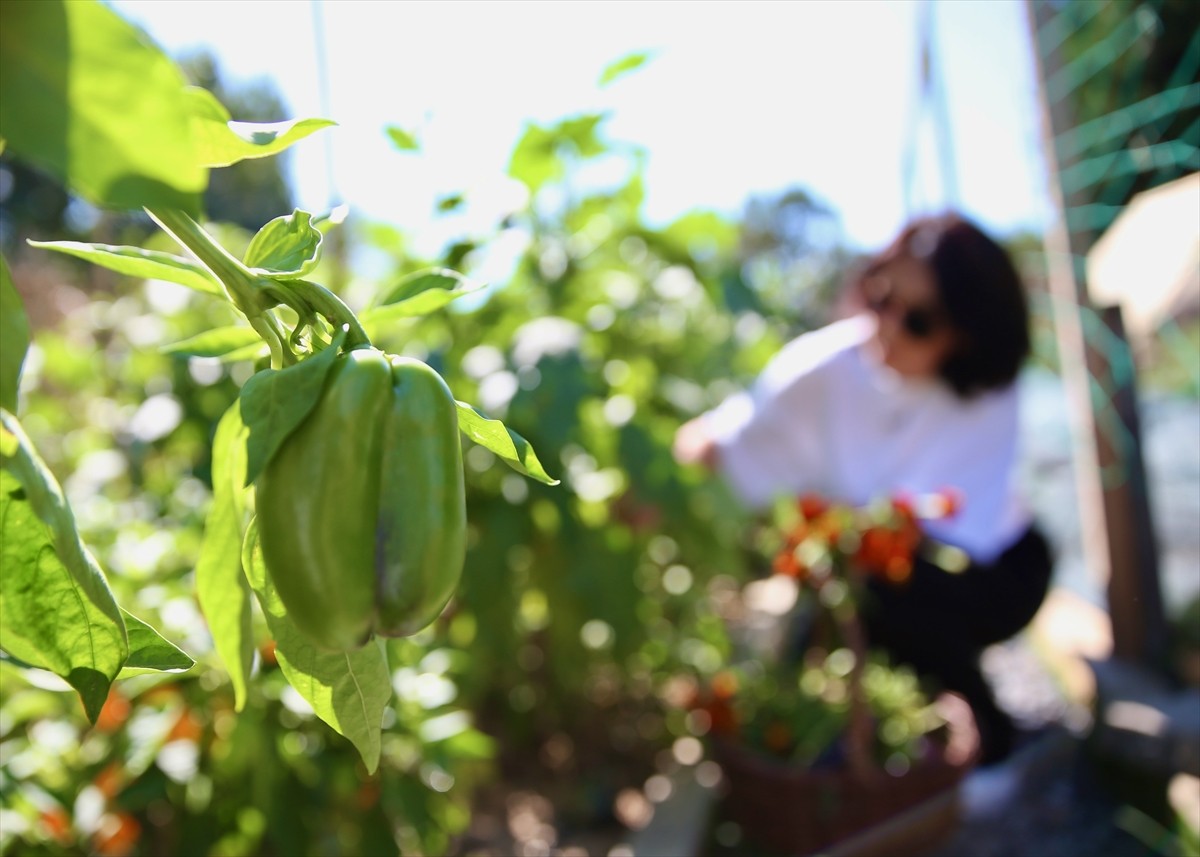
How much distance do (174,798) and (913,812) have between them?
1.25 metres

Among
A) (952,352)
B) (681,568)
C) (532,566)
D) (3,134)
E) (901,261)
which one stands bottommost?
(681,568)

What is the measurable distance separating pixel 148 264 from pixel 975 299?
2.01 m

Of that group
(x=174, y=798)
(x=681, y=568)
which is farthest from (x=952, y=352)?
(x=174, y=798)

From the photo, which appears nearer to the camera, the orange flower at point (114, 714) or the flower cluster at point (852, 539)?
the orange flower at point (114, 714)

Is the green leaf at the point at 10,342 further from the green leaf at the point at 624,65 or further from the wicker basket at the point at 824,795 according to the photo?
the wicker basket at the point at 824,795

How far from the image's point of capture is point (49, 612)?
1.09 ft

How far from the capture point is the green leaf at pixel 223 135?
316mm

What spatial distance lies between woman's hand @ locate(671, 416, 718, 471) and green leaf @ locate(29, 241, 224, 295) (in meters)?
1.74

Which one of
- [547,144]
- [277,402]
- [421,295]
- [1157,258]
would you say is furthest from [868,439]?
[277,402]

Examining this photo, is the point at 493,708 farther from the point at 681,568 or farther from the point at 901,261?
Answer: the point at 901,261

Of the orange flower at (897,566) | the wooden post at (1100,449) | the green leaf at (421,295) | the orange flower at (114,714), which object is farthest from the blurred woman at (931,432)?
the green leaf at (421,295)

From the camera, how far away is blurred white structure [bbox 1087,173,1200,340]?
4.72 feet

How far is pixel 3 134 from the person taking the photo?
0.75 ft

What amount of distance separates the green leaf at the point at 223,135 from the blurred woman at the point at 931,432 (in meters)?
1.76
